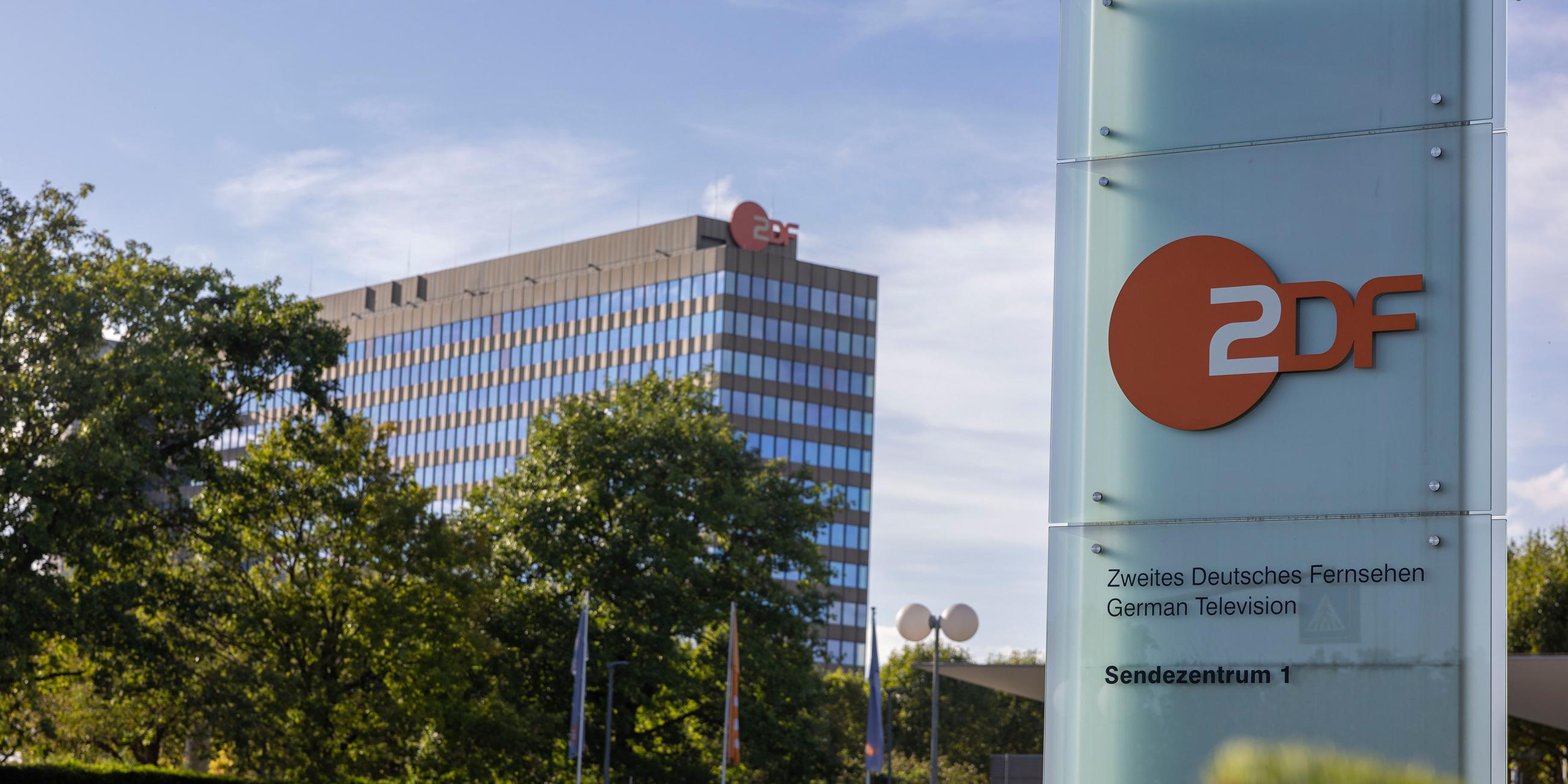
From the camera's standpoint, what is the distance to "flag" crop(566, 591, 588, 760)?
4003 centimetres

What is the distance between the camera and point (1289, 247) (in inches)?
319

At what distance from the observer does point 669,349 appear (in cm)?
12600

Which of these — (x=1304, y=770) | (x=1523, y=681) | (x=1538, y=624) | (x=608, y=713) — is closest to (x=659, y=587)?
(x=608, y=713)

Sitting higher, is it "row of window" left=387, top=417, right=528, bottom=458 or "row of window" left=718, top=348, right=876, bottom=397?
"row of window" left=718, top=348, right=876, bottom=397

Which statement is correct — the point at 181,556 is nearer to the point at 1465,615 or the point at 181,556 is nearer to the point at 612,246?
the point at 1465,615

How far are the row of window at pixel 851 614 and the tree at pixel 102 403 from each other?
9158cm

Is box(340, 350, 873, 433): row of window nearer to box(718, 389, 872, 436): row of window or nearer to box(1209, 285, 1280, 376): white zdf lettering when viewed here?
box(718, 389, 872, 436): row of window

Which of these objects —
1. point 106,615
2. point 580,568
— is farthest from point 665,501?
point 106,615

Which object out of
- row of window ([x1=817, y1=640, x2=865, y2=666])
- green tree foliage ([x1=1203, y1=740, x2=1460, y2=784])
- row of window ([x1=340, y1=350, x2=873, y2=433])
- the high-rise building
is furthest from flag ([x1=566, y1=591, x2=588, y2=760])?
row of window ([x1=817, y1=640, x2=865, y2=666])

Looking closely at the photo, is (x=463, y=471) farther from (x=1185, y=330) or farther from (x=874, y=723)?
(x=1185, y=330)

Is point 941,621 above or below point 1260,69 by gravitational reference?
below

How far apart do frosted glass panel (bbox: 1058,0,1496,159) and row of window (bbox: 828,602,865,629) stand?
117 meters

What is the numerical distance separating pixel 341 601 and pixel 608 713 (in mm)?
7432

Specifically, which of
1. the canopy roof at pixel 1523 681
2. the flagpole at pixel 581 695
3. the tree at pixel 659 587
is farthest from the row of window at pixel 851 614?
the canopy roof at pixel 1523 681
